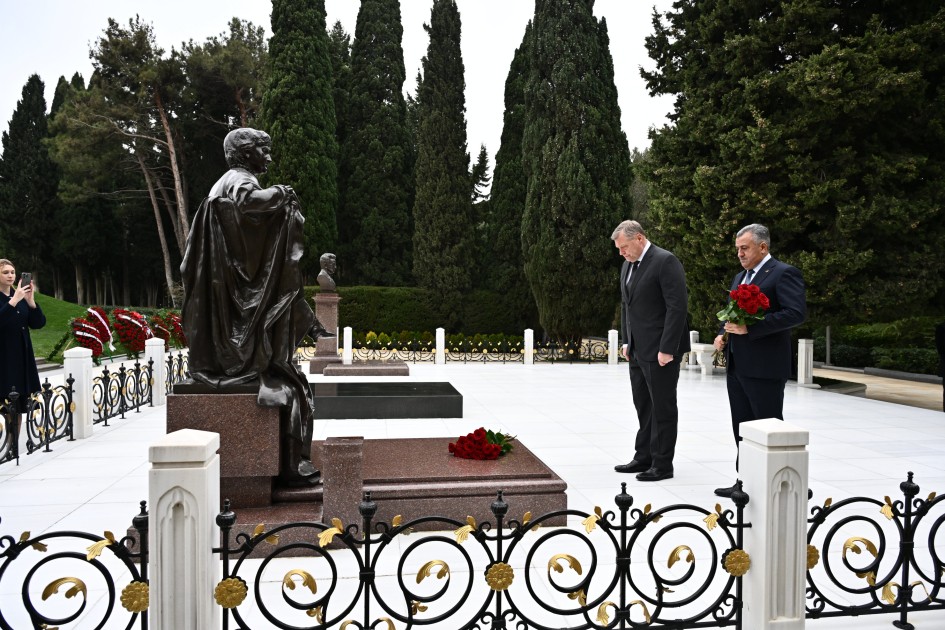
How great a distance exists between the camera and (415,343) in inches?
838

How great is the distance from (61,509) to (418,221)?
21.8 meters

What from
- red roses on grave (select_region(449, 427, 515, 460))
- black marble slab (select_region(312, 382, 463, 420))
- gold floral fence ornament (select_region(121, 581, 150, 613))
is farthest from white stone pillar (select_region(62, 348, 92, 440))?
gold floral fence ornament (select_region(121, 581, 150, 613))

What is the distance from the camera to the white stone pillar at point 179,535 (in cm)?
273

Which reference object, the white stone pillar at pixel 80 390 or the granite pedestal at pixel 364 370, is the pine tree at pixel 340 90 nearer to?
the granite pedestal at pixel 364 370

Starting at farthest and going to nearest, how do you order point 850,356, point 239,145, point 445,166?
point 445,166
point 850,356
point 239,145

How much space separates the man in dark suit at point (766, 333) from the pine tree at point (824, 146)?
770 cm

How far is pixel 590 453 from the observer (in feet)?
23.4

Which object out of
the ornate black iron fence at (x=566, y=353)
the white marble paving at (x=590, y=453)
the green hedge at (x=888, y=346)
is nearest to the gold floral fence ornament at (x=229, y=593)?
the white marble paving at (x=590, y=453)

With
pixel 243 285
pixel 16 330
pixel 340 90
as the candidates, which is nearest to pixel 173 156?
pixel 340 90

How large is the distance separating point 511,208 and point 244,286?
21997mm

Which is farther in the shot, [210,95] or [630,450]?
[210,95]

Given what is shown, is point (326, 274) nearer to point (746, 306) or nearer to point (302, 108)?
point (302, 108)

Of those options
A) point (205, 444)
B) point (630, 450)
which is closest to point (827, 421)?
point (630, 450)

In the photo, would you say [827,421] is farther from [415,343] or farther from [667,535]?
[415,343]
